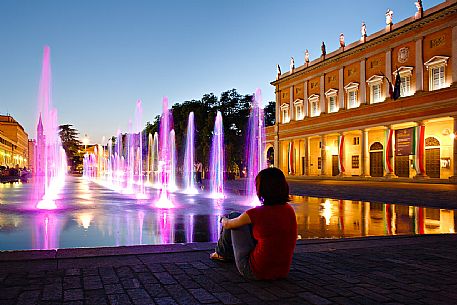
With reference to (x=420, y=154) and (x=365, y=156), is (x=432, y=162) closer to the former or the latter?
(x=420, y=154)

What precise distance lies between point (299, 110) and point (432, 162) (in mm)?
22162

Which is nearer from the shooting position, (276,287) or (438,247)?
(276,287)

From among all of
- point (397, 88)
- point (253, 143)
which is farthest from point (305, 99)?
point (397, 88)

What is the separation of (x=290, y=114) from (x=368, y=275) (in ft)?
177

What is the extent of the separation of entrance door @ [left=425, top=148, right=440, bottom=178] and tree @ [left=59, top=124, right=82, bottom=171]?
342 ft

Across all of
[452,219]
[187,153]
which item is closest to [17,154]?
[187,153]

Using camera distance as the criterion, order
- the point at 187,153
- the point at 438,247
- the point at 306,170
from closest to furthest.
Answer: the point at 438,247 < the point at 306,170 < the point at 187,153

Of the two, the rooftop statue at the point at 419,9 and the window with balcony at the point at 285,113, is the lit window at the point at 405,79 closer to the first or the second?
the rooftop statue at the point at 419,9

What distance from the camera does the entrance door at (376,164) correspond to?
4385 centimetres

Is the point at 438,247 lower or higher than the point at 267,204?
lower

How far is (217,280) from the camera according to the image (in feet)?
16.5

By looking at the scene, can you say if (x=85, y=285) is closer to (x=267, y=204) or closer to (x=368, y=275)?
(x=267, y=204)

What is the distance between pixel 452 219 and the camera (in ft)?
41.5

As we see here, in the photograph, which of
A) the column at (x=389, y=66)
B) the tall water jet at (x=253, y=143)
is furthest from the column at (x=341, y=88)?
the tall water jet at (x=253, y=143)
